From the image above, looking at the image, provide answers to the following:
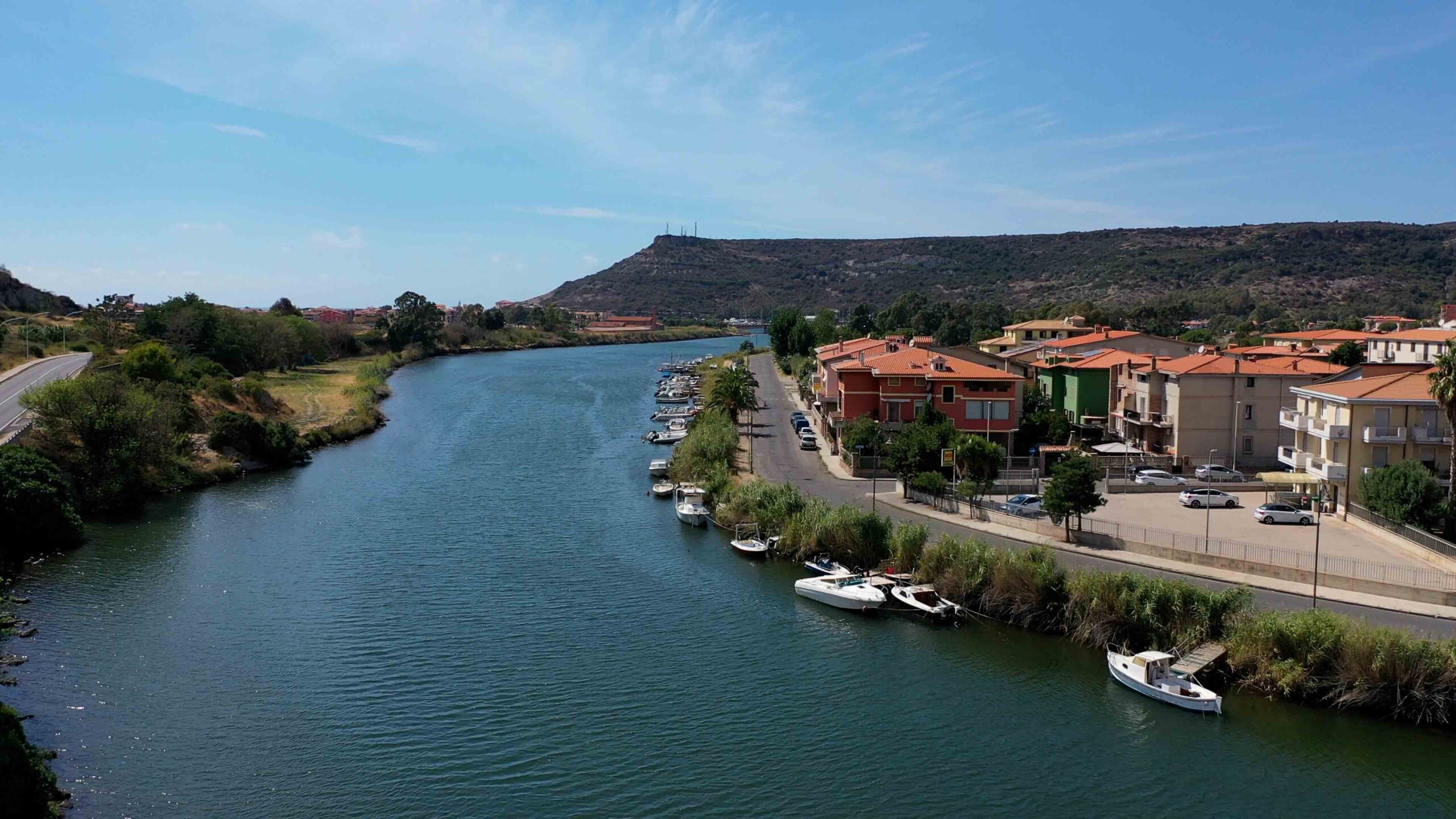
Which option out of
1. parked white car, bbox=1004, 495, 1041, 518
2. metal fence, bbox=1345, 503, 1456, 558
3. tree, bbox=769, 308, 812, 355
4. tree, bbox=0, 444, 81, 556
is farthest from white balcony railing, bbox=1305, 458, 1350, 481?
tree, bbox=769, 308, 812, 355

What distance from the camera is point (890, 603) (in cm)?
3756

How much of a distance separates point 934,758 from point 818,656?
7368 mm

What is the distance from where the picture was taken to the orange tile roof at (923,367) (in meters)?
59.9

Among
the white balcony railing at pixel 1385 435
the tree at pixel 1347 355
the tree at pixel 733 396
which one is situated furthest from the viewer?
the tree at pixel 1347 355

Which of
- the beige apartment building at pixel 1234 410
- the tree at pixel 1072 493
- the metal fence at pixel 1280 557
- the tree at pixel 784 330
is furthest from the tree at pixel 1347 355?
the tree at pixel 784 330

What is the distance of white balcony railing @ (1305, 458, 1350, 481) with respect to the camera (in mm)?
43781

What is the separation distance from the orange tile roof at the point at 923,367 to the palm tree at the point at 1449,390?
23.2 metres

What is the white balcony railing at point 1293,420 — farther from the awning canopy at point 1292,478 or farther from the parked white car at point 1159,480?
the parked white car at point 1159,480

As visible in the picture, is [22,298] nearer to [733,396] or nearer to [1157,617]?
[733,396]

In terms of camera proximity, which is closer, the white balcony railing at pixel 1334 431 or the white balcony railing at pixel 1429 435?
the white balcony railing at pixel 1429 435

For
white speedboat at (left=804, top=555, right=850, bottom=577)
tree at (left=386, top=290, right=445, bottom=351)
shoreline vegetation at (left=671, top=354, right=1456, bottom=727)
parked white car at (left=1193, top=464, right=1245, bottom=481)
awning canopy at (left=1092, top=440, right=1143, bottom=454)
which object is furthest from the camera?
tree at (left=386, top=290, right=445, bottom=351)

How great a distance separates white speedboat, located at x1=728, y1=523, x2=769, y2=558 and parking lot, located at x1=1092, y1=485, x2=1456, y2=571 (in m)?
14.3

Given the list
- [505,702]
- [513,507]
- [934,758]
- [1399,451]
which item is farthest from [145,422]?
[1399,451]

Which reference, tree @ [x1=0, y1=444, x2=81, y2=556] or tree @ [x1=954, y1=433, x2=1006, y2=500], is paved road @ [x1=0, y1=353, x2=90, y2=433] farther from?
tree @ [x1=954, y1=433, x2=1006, y2=500]
